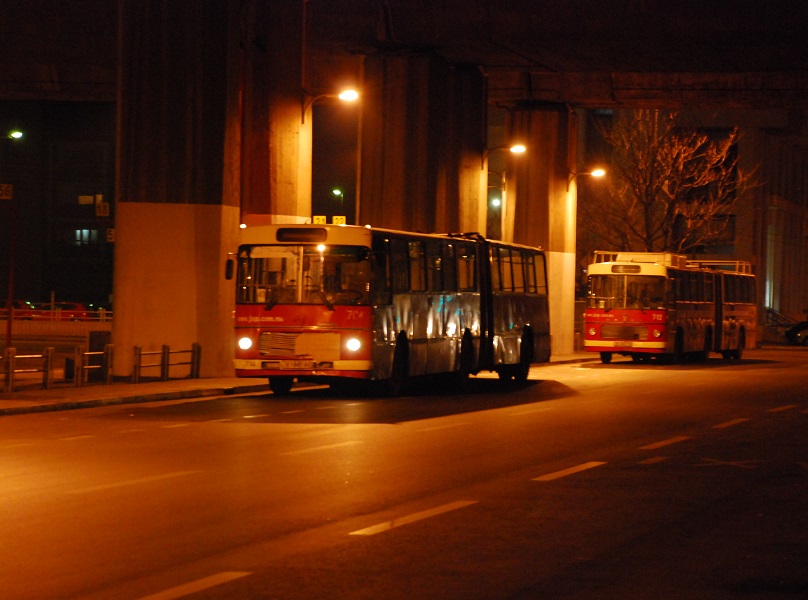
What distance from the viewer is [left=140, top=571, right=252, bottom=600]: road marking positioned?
886 centimetres

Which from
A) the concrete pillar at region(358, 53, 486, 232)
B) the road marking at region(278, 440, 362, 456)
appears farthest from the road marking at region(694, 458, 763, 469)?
the concrete pillar at region(358, 53, 486, 232)

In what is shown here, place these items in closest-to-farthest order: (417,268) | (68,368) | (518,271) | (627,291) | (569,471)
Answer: (569,471), (417,268), (68,368), (518,271), (627,291)

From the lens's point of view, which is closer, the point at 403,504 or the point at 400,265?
the point at 403,504

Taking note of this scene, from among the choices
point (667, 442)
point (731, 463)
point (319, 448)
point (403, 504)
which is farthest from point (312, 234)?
point (403, 504)

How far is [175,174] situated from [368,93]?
12.3 m

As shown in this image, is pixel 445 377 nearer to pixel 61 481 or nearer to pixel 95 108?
pixel 61 481

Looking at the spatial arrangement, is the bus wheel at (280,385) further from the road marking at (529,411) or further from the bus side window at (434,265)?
the road marking at (529,411)

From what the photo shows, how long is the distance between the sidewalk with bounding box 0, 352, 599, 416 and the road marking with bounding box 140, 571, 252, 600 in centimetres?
1489

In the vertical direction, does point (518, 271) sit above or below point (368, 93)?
below

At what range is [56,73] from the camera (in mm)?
58062

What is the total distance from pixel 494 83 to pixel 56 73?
56.6 ft

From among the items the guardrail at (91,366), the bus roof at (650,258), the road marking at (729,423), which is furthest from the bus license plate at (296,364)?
the bus roof at (650,258)

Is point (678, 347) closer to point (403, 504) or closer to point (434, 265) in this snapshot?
point (434, 265)

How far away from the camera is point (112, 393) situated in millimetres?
27719
